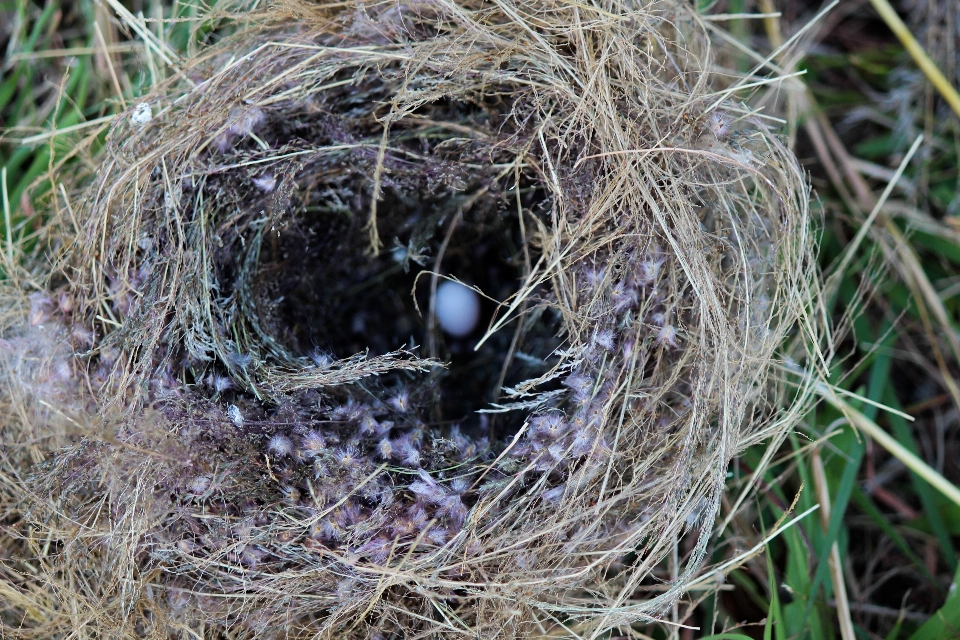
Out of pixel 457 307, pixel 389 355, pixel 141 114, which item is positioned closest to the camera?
pixel 389 355

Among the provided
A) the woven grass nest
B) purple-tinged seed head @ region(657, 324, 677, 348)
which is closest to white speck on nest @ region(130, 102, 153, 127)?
the woven grass nest

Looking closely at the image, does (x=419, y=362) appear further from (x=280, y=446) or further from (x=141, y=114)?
(x=141, y=114)

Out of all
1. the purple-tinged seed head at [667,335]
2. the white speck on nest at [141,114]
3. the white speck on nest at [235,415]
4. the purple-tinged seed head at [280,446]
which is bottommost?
the purple-tinged seed head at [280,446]

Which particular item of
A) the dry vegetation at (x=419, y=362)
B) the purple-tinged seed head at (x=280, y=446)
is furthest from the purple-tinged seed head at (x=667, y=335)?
the purple-tinged seed head at (x=280, y=446)

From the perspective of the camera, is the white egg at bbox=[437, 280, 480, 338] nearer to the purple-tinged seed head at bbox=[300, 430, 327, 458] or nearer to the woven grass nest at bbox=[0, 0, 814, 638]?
the woven grass nest at bbox=[0, 0, 814, 638]

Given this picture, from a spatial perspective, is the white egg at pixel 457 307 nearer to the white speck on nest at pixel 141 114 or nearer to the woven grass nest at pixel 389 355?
the woven grass nest at pixel 389 355

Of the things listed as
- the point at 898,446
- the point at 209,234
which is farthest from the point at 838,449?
the point at 209,234

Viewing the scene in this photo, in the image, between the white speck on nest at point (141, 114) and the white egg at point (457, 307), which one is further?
the white egg at point (457, 307)

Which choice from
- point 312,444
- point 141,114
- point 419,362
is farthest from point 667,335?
point 141,114
